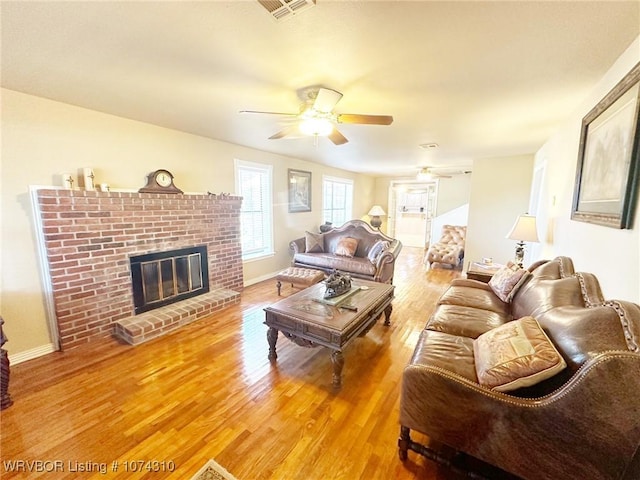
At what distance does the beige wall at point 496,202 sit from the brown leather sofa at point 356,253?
184cm

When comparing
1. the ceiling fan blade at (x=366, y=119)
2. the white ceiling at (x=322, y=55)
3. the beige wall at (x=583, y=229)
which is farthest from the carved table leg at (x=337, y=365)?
the white ceiling at (x=322, y=55)

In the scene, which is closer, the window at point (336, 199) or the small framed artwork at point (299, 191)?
the small framed artwork at point (299, 191)

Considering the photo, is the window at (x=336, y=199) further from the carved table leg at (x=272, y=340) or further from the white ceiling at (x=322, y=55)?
the carved table leg at (x=272, y=340)

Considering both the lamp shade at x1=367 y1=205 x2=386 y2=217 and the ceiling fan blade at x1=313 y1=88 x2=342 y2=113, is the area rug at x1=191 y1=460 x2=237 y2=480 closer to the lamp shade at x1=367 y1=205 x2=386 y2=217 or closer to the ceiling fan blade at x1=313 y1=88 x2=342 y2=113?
the ceiling fan blade at x1=313 y1=88 x2=342 y2=113

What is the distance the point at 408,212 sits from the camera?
9625mm

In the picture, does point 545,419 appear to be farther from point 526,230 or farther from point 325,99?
point 526,230

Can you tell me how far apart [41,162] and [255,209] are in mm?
2616

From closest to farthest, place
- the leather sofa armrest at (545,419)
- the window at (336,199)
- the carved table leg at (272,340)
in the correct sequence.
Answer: the leather sofa armrest at (545,419) < the carved table leg at (272,340) < the window at (336,199)

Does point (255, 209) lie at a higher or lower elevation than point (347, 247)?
higher

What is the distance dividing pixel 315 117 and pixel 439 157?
366 centimetres

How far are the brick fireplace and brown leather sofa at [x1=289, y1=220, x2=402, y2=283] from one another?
1.60 metres

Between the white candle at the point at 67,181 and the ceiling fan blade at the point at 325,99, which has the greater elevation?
the ceiling fan blade at the point at 325,99

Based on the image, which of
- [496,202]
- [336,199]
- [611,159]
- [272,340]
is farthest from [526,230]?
[336,199]

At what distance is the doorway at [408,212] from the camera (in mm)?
8664
